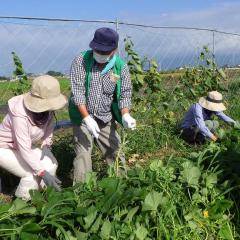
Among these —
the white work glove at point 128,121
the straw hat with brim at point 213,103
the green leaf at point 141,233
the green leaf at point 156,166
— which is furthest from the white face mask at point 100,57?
the straw hat with brim at point 213,103

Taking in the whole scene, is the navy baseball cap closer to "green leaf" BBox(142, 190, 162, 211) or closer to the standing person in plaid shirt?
the standing person in plaid shirt

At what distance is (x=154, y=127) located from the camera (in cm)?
626

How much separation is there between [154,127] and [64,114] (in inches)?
178

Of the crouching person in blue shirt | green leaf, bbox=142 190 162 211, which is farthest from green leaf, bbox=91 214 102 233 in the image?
the crouching person in blue shirt

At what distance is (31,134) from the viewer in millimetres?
3922

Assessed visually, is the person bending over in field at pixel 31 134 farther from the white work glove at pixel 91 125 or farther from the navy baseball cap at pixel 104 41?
the navy baseball cap at pixel 104 41

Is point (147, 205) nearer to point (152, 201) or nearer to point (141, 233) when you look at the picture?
point (152, 201)

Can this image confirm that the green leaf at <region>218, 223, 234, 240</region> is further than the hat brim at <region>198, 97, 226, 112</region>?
No

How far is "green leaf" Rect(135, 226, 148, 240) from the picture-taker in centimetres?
280

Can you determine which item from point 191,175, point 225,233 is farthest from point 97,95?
point 225,233

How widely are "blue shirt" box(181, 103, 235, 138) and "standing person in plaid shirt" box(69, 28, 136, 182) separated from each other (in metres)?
1.81

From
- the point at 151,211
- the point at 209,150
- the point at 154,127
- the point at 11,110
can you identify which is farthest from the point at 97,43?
the point at 154,127

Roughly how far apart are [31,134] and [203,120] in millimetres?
2636

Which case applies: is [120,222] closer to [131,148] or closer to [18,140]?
[18,140]
